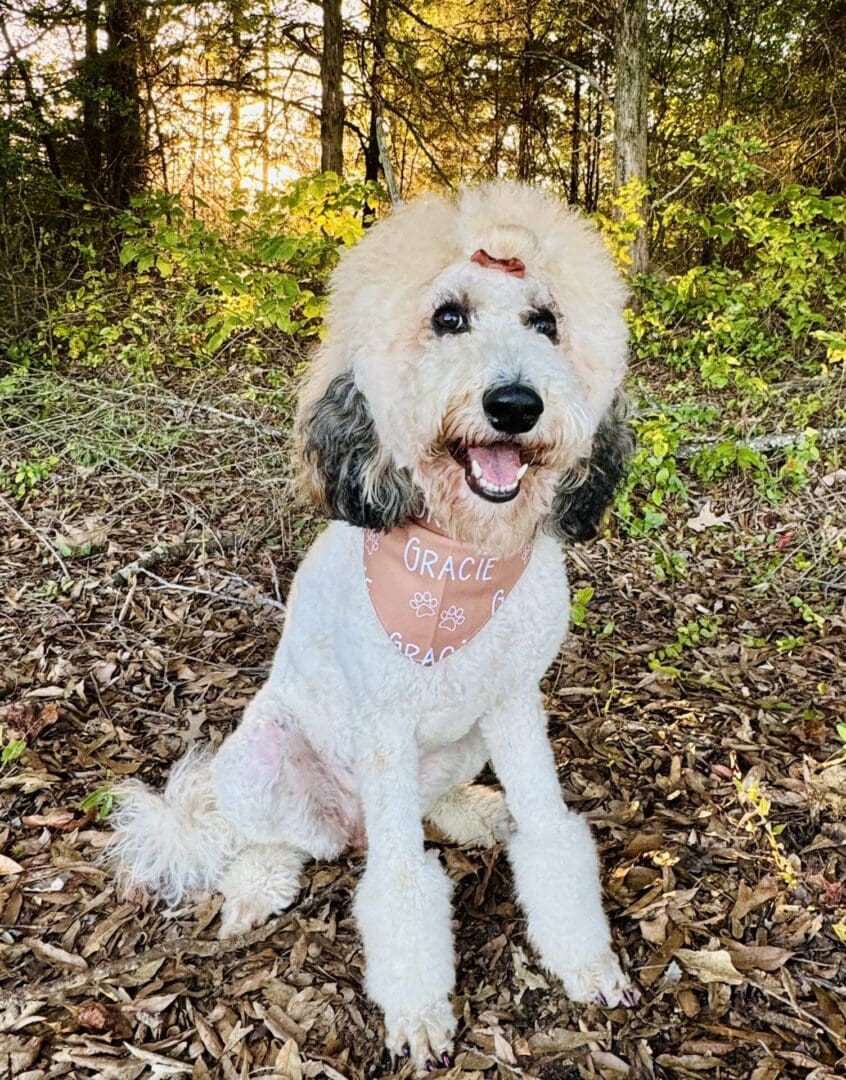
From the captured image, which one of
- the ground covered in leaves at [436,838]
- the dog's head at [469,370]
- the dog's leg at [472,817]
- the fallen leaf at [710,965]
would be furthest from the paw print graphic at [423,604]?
the fallen leaf at [710,965]

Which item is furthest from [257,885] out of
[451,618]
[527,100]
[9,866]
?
[527,100]

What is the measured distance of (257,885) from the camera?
2.35 meters

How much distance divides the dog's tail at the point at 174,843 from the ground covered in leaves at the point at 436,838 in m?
0.08

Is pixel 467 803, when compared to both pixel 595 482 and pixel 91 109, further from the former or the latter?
pixel 91 109

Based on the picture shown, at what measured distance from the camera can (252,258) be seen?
16.1 ft

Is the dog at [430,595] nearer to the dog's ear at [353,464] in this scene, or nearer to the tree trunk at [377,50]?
the dog's ear at [353,464]

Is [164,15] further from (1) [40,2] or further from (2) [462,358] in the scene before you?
(2) [462,358]

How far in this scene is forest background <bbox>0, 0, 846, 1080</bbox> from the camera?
2.07 metres

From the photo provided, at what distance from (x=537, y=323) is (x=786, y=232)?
170 inches

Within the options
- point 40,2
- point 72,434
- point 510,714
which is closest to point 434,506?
point 510,714

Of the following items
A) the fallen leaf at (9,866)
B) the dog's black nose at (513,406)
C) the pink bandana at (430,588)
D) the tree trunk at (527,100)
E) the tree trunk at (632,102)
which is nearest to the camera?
the dog's black nose at (513,406)

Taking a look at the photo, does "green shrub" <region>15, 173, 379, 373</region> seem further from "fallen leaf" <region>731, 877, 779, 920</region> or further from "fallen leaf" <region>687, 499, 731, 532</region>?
"fallen leaf" <region>731, 877, 779, 920</region>

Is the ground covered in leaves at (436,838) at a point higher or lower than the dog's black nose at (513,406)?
lower

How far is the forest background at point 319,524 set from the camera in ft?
6.80
